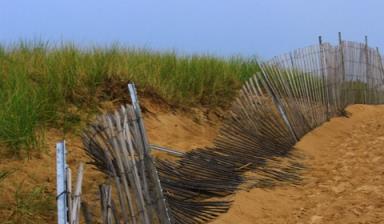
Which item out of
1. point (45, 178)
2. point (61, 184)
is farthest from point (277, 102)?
point (61, 184)

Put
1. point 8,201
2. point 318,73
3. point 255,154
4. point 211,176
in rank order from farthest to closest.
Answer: point 318,73 < point 255,154 < point 211,176 < point 8,201

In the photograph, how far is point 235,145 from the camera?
17.3 feet

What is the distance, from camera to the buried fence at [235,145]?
3203mm

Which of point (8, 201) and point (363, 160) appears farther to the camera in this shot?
point (363, 160)

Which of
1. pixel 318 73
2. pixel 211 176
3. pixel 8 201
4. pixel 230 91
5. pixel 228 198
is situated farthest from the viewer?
pixel 230 91

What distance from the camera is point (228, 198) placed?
424 cm

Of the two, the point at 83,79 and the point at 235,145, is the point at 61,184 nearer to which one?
the point at 235,145

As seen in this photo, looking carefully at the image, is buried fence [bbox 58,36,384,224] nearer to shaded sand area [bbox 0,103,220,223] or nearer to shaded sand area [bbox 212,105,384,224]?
shaded sand area [bbox 212,105,384,224]

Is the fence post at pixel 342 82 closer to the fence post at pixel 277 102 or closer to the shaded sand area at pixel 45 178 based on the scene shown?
the fence post at pixel 277 102

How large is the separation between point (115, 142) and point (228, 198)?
1335mm

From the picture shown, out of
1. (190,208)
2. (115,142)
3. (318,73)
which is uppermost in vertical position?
(318,73)

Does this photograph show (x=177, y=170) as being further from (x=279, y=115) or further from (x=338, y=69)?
(x=338, y=69)

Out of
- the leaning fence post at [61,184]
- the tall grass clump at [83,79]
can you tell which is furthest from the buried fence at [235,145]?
the tall grass clump at [83,79]

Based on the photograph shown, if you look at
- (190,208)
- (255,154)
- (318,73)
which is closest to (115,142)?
(190,208)
